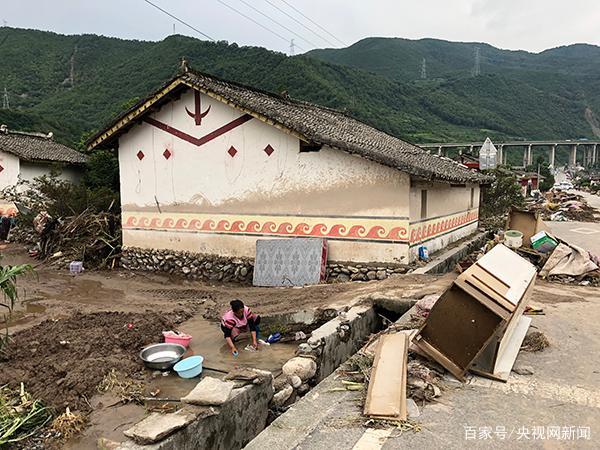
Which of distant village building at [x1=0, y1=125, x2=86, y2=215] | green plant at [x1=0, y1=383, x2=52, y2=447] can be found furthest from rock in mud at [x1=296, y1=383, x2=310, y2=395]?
distant village building at [x1=0, y1=125, x2=86, y2=215]

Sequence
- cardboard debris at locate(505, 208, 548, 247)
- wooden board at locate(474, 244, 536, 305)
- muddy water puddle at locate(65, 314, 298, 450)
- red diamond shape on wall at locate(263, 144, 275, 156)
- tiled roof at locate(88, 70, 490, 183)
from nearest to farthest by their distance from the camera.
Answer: wooden board at locate(474, 244, 536, 305) < muddy water puddle at locate(65, 314, 298, 450) < tiled roof at locate(88, 70, 490, 183) < red diamond shape on wall at locate(263, 144, 275, 156) < cardboard debris at locate(505, 208, 548, 247)

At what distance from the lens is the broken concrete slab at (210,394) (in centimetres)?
452

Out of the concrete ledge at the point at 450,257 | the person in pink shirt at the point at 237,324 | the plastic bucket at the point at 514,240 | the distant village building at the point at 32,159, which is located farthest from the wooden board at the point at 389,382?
the distant village building at the point at 32,159

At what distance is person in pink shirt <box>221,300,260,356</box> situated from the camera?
25.3ft

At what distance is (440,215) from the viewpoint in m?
14.7

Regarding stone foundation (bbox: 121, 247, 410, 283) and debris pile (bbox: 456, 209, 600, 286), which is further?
stone foundation (bbox: 121, 247, 410, 283)

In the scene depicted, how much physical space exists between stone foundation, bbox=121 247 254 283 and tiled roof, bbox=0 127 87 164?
1284cm

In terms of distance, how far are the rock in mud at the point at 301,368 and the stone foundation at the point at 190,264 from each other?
704 centimetres

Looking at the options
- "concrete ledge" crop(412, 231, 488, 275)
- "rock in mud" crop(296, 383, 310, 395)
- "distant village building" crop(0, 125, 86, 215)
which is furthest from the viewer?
"distant village building" crop(0, 125, 86, 215)

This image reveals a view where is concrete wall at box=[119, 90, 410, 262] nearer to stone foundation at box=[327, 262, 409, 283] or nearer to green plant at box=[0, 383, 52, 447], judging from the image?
stone foundation at box=[327, 262, 409, 283]

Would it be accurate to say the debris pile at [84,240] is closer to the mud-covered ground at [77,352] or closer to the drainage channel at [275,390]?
the mud-covered ground at [77,352]

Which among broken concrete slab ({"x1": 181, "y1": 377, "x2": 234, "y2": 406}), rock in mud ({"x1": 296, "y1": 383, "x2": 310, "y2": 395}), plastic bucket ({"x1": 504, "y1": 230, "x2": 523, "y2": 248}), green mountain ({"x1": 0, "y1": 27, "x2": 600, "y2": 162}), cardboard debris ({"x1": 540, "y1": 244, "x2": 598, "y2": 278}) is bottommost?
rock in mud ({"x1": 296, "y1": 383, "x2": 310, "y2": 395})

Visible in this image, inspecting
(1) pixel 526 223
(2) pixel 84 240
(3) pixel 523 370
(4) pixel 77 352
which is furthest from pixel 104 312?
(1) pixel 526 223

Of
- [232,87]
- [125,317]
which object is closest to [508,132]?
[232,87]
